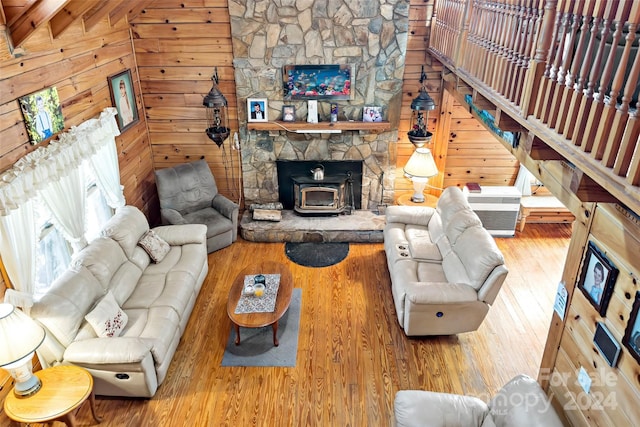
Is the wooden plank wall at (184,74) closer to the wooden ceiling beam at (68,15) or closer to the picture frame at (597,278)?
the wooden ceiling beam at (68,15)

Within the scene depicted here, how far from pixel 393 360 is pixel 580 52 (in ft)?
9.91

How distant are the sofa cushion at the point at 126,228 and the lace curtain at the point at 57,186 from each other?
22 cm

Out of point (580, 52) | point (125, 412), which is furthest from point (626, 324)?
point (125, 412)

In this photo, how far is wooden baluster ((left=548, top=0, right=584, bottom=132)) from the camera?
2104 mm

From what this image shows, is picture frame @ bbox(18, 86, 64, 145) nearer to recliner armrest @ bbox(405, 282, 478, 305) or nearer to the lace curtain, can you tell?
the lace curtain

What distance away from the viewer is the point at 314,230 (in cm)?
598

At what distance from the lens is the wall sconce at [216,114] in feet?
17.3

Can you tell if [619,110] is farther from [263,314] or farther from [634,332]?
[263,314]

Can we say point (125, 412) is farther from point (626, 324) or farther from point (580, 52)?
point (580, 52)

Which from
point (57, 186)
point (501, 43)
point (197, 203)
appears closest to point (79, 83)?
point (57, 186)

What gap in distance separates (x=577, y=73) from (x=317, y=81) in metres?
3.94

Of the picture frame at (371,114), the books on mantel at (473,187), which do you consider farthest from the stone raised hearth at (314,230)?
the picture frame at (371,114)

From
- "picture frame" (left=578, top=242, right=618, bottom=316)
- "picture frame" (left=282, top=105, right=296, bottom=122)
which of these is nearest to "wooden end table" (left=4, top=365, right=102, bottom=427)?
"picture frame" (left=578, top=242, right=618, bottom=316)

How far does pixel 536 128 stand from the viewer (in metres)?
2.47
